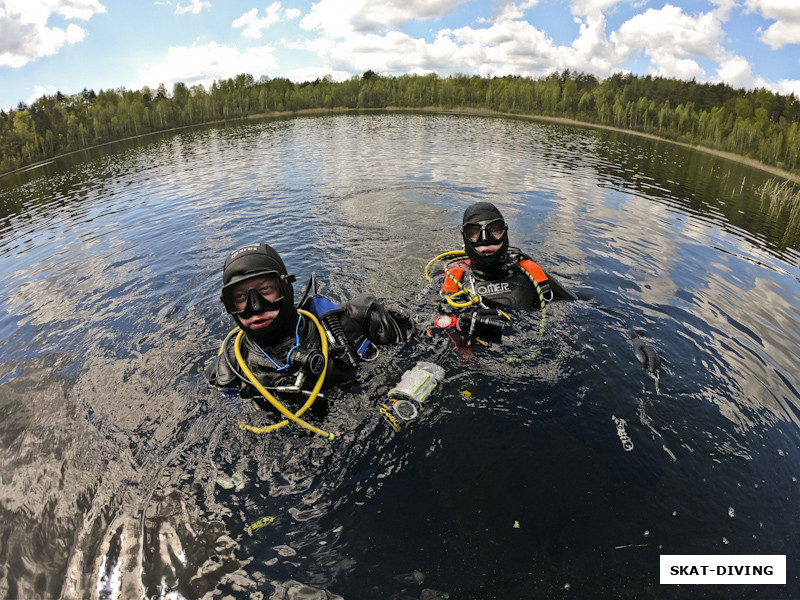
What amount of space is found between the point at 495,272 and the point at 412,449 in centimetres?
342

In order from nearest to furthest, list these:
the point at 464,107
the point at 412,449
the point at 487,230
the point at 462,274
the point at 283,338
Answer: the point at 283,338 → the point at 412,449 → the point at 487,230 → the point at 462,274 → the point at 464,107

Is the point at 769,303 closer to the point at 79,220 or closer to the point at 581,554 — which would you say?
the point at 581,554

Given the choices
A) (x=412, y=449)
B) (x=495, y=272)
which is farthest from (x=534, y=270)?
(x=412, y=449)

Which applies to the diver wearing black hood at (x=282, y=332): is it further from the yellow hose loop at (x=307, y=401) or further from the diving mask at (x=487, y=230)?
the diving mask at (x=487, y=230)

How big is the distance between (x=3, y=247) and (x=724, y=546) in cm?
2390

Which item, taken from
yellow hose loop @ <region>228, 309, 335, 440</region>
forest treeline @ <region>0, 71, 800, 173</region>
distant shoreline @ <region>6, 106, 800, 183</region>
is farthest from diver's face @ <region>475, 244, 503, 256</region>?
forest treeline @ <region>0, 71, 800, 173</region>

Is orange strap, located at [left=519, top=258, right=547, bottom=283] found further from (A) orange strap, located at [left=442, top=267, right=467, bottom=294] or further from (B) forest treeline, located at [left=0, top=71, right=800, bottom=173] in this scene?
(B) forest treeline, located at [left=0, top=71, right=800, bottom=173]

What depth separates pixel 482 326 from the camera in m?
5.88

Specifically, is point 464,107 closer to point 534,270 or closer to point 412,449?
point 534,270

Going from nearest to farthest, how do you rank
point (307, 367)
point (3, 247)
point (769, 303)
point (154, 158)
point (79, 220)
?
1. point (307, 367)
2. point (769, 303)
3. point (3, 247)
4. point (79, 220)
5. point (154, 158)

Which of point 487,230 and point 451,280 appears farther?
point 451,280

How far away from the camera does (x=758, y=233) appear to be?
1636cm

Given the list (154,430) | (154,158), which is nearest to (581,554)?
(154,430)

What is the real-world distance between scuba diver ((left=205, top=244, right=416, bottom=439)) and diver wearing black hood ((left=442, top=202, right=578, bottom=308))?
1957 millimetres
